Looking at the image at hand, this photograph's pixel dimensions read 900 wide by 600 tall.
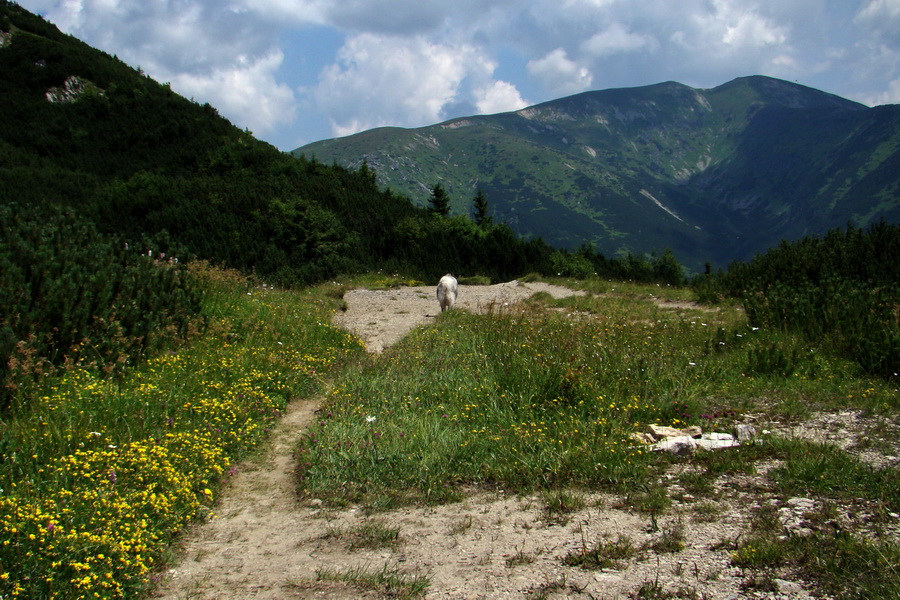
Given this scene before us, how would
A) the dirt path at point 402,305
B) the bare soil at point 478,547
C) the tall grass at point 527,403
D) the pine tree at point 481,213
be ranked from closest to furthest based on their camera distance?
the bare soil at point 478,547 < the tall grass at point 527,403 < the dirt path at point 402,305 < the pine tree at point 481,213

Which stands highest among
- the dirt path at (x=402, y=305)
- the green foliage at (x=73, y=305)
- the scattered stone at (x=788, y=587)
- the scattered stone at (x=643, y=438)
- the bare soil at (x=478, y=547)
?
the green foliage at (x=73, y=305)

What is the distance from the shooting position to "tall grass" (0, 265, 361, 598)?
10.9 feet

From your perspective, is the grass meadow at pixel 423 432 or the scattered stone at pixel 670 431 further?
the scattered stone at pixel 670 431

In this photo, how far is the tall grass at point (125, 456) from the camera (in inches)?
131

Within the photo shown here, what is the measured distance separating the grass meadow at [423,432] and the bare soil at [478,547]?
157 mm

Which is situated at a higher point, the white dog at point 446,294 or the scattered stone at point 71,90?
the scattered stone at point 71,90

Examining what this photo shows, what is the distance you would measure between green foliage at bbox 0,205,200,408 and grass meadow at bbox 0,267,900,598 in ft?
1.24

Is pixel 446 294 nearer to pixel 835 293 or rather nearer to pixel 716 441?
pixel 835 293

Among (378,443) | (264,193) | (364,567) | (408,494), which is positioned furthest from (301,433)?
(264,193)

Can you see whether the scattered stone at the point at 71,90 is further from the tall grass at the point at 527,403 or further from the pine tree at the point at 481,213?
the tall grass at the point at 527,403

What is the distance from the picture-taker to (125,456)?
14.6ft

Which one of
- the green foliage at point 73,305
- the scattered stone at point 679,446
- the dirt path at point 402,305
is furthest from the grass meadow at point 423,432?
the dirt path at point 402,305

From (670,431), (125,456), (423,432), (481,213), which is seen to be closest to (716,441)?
(670,431)

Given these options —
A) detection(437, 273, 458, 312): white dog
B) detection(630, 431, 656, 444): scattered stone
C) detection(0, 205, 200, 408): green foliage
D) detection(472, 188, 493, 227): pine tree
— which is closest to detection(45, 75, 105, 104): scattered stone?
detection(472, 188, 493, 227): pine tree
